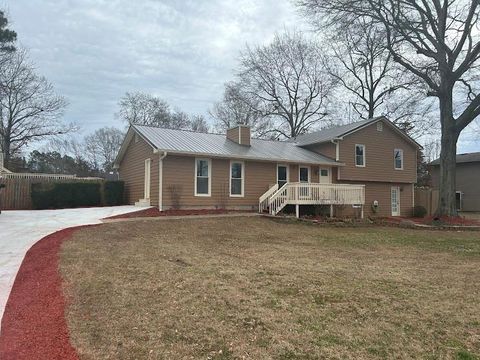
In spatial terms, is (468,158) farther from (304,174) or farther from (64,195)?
(64,195)

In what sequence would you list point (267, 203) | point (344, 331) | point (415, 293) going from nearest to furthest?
point (344, 331), point (415, 293), point (267, 203)

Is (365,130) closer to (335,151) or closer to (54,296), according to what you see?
(335,151)

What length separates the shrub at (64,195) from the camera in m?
19.1

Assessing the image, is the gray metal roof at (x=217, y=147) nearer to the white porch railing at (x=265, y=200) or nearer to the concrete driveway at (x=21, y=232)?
the white porch railing at (x=265, y=200)

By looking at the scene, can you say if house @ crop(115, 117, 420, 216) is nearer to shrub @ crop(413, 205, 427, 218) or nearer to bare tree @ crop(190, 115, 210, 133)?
shrub @ crop(413, 205, 427, 218)

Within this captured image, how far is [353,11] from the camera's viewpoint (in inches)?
802

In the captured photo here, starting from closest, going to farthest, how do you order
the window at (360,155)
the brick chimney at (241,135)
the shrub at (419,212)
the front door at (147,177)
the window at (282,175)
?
the front door at (147,177)
the window at (282,175)
the brick chimney at (241,135)
the window at (360,155)
the shrub at (419,212)

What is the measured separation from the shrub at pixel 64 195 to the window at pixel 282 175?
8.98 metres

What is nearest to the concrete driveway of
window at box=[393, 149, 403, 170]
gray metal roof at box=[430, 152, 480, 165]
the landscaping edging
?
the landscaping edging

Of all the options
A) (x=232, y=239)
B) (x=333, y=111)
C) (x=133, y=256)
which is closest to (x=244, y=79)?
(x=333, y=111)

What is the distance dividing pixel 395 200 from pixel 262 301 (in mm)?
22192

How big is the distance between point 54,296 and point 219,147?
47.4 feet

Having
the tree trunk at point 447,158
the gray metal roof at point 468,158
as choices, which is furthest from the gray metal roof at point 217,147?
the gray metal roof at point 468,158

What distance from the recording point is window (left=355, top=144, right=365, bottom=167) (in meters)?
23.3
